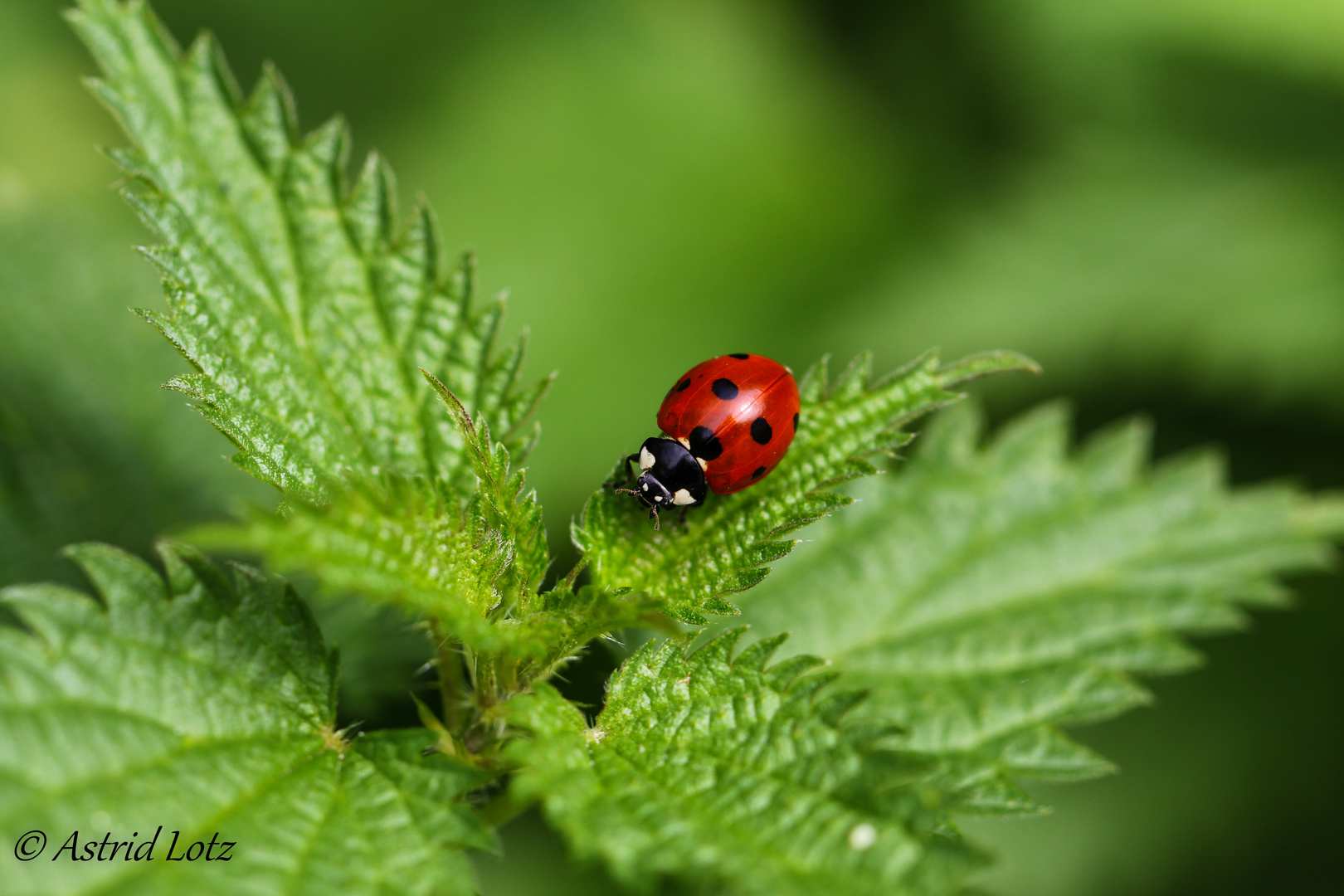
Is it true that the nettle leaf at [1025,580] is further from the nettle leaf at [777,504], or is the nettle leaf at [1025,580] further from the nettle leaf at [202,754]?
the nettle leaf at [202,754]

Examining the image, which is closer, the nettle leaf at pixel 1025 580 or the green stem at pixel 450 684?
the green stem at pixel 450 684

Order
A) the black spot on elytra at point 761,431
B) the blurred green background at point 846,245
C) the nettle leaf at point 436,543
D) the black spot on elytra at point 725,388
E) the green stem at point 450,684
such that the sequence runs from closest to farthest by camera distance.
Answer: the nettle leaf at point 436,543, the green stem at point 450,684, the black spot on elytra at point 761,431, the black spot on elytra at point 725,388, the blurred green background at point 846,245

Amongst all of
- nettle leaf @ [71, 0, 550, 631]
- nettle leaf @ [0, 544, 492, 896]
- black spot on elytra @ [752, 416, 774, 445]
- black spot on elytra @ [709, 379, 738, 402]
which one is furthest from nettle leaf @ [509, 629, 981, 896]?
black spot on elytra @ [709, 379, 738, 402]

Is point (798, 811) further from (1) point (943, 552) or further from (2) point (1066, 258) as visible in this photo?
(2) point (1066, 258)

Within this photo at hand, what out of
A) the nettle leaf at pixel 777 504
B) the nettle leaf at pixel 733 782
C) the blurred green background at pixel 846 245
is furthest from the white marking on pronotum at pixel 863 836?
the blurred green background at pixel 846 245

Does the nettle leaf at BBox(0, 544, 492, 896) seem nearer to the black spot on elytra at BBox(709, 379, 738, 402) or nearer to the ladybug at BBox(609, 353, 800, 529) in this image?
the ladybug at BBox(609, 353, 800, 529)

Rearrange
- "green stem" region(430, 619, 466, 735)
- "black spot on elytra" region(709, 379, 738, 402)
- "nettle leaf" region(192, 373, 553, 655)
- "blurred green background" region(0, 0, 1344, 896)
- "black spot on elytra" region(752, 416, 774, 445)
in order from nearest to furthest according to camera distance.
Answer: "nettle leaf" region(192, 373, 553, 655), "green stem" region(430, 619, 466, 735), "black spot on elytra" region(752, 416, 774, 445), "black spot on elytra" region(709, 379, 738, 402), "blurred green background" region(0, 0, 1344, 896)

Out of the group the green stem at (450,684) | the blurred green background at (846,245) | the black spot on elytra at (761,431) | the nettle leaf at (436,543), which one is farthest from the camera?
the blurred green background at (846,245)

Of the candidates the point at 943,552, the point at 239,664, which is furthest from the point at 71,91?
the point at 943,552
